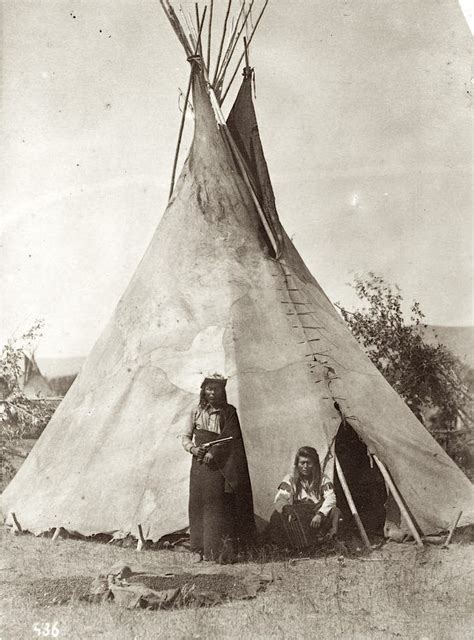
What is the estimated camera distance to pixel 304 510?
4.74 meters

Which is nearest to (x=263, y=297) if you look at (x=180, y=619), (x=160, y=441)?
(x=160, y=441)

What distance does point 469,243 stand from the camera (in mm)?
6141

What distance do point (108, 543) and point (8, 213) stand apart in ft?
9.81

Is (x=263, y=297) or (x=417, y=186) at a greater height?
(x=417, y=186)

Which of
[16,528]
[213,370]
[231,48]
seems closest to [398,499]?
[213,370]

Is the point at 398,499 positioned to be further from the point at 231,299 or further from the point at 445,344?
the point at 445,344

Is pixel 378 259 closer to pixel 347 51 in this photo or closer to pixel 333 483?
pixel 347 51

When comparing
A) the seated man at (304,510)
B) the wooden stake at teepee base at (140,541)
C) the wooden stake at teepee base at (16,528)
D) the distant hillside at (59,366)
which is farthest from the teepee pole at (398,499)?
the distant hillside at (59,366)

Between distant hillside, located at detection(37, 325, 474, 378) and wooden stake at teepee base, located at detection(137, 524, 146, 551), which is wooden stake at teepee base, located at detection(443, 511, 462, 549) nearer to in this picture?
wooden stake at teepee base, located at detection(137, 524, 146, 551)

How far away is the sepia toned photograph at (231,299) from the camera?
434 cm

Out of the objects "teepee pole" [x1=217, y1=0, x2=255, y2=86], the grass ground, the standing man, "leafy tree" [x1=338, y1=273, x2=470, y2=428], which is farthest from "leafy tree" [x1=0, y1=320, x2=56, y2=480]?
"leafy tree" [x1=338, y1=273, x2=470, y2=428]

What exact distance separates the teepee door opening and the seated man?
320 mm

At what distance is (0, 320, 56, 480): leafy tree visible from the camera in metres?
7.97

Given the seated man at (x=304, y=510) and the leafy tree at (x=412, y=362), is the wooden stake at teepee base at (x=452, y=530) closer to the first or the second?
the seated man at (x=304, y=510)
